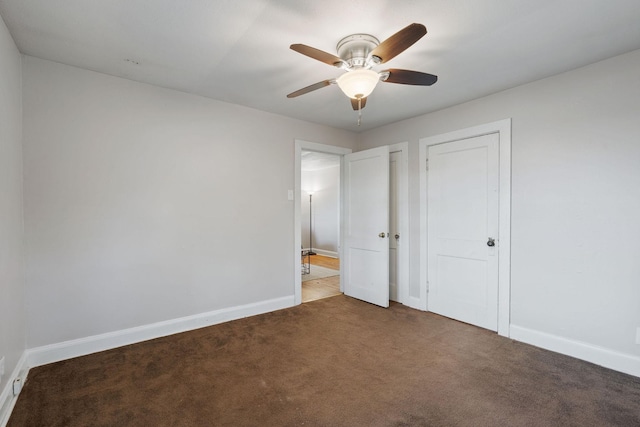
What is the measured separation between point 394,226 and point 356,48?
2519mm

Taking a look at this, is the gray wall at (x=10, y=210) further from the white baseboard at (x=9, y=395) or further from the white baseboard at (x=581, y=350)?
the white baseboard at (x=581, y=350)

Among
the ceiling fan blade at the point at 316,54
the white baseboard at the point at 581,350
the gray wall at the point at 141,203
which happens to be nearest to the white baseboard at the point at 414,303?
the white baseboard at the point at 581,350

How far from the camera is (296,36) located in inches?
78.4

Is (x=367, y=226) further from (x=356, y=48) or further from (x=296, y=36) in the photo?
(x=296, y=36)

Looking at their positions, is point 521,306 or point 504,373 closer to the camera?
point 504,373

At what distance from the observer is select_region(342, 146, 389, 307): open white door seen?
376 centimetres

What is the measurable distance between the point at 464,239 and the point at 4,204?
395 cm

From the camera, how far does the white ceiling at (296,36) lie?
5.65ft

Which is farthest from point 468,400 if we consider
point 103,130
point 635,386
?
point 103,130

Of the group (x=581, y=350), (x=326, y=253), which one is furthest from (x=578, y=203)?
(x=326, y=253)

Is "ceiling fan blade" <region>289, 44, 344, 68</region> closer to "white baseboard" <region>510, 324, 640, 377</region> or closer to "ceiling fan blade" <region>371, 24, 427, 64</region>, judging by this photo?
"ceiling fan blade" <region>371, 24, 427, 64</region>

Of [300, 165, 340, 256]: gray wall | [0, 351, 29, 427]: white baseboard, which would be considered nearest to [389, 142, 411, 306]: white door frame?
[0, 351, 29, 427]: white baseboard

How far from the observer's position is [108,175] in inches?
103

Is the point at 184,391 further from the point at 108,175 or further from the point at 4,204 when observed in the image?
the point at 108,175
